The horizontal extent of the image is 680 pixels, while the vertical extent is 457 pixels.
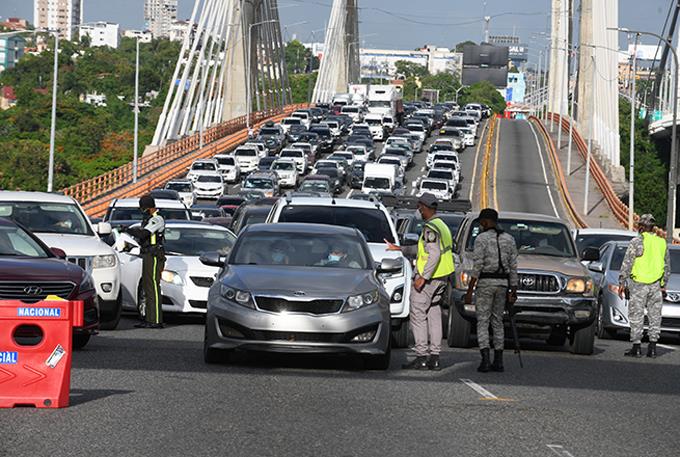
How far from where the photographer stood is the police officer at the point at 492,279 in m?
16.0

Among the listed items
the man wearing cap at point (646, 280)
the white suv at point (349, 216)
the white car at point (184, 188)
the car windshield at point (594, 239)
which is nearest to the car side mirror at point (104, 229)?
the white suv at point (349, 216)

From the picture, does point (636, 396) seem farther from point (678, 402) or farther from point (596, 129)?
point (596, 129)

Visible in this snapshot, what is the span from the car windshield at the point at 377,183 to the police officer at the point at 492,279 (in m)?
58.8

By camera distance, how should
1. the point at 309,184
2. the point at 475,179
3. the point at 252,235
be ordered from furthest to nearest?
the point at 475,179
the point at 309,184
the point at 252,235

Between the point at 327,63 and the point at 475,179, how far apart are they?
6689 centimetres

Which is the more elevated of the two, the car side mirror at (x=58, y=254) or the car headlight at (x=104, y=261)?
the car side mirror at (x=58, y=254)

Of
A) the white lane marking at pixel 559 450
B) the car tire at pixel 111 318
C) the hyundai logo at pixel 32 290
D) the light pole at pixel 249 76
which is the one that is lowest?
the car tire at pixel 111 318

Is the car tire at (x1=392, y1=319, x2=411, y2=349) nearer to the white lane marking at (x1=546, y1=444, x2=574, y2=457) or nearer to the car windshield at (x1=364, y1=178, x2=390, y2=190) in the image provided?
the white lane marking at (x1=546, y1=444, x2=574, y2=457)

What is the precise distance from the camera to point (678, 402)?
14156 mm

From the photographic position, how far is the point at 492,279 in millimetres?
16094

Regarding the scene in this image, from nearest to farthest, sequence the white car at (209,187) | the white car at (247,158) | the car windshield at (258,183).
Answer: the car windshield at (258,183) → the white car at (209,187) → the white car at (247,158)

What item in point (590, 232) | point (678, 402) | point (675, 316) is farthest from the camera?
point (590, 232)

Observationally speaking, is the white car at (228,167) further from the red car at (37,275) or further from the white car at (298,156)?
the red car at (37,275)

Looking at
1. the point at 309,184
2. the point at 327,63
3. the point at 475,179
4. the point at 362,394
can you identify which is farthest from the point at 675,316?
the point at 327,63
